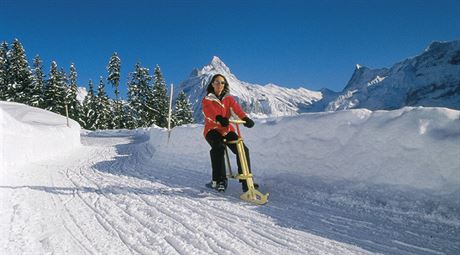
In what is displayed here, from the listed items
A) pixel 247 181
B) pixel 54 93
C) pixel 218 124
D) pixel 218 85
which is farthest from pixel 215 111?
pixel 54 93

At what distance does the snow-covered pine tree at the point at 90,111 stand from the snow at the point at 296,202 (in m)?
50.1

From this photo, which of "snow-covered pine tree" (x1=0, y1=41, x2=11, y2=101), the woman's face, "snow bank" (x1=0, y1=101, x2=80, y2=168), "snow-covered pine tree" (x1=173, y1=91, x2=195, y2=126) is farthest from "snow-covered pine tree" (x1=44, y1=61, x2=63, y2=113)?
the woman's face

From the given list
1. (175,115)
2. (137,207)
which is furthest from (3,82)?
(137,207)

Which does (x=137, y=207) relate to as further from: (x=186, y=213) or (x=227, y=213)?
(x=227, y=213)

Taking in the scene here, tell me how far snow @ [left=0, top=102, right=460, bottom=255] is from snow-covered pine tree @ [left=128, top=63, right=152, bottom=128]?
152 feet

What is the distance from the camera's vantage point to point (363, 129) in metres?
6.23

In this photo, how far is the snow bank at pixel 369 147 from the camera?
16.2ft

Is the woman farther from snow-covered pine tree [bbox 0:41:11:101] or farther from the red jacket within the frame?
snow-covered pine tree [bbox 0:41:11:101]

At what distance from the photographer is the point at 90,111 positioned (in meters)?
56.3

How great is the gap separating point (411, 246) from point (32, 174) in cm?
827

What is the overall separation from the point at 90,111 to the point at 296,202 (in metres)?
55.5

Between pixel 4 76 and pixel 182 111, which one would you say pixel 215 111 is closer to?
pixel 182 111

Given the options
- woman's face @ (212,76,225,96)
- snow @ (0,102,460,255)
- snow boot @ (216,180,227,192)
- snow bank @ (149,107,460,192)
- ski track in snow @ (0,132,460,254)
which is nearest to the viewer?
ski track in snow @ (0,132,460,254)

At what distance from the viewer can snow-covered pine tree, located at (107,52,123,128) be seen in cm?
5725
